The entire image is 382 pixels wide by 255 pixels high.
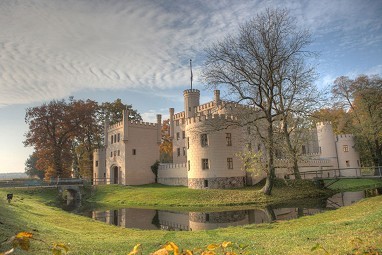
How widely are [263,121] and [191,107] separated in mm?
17861

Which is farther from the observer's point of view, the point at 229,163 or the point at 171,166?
the point at 171,166

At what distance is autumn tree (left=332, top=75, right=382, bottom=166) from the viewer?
4088 cm

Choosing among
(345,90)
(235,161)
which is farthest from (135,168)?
(345,90)

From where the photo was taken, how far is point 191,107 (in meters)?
50.6

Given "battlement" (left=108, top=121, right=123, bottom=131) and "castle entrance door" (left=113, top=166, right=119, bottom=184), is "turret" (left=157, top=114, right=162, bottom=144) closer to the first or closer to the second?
"battlement" (left=108, top=121, right=123, bottom=131)

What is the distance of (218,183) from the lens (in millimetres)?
→ 31516

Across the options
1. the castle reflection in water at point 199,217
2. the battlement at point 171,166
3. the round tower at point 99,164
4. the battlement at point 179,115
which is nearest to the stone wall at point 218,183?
the battlement at point 171,166

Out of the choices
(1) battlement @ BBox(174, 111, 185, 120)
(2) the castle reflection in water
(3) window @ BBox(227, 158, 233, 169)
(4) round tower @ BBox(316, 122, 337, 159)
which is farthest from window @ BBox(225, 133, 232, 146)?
(1) battlement @ BBox(174, 111, 185, 120)

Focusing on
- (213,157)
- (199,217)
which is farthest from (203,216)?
(213,157)

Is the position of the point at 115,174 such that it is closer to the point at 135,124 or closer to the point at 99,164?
the point at 99,164

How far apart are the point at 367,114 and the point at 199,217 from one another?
35283 mm

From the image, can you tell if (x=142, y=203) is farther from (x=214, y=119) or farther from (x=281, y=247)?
(x=281, y=247)

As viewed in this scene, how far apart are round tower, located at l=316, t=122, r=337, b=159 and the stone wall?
20521 millimetres

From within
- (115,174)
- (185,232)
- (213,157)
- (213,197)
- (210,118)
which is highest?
(210,118)
